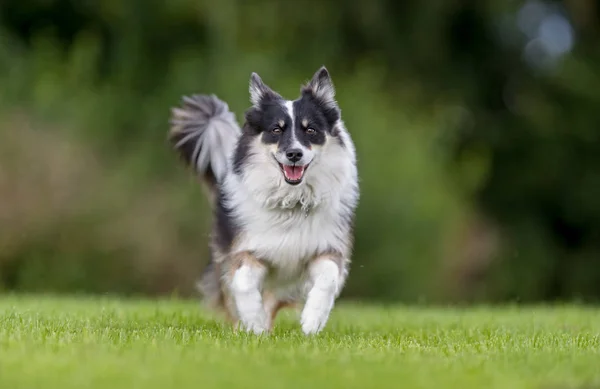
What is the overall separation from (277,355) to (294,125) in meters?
2.27

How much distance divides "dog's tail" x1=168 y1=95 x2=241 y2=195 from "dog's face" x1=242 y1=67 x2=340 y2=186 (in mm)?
838

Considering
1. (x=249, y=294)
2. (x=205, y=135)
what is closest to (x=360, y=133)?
(x=205, y=135)

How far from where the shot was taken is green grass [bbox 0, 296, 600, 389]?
4836 mm

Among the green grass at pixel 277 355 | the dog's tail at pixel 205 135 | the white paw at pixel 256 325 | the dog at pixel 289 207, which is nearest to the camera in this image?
the green grass at pixel 277 355

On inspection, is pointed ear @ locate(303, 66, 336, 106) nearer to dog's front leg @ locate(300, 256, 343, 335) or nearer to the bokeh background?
dog's front leg @ locate(300, 256, 343, 335)

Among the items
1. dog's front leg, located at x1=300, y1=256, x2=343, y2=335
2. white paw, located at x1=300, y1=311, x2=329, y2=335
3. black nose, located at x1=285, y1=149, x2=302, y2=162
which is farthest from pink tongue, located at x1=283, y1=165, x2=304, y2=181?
white paw, located at x1=300, y1=311, x2=329, y2=335

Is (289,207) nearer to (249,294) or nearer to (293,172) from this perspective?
(293,172)

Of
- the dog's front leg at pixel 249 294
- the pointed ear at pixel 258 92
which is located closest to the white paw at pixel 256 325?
the dog's front leg at pixel 249 294

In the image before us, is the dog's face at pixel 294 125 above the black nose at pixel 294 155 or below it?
above

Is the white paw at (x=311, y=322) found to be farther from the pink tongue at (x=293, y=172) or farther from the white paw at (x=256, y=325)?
the pink tongue at (x=293, y=172)

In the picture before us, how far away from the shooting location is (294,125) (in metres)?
7.49

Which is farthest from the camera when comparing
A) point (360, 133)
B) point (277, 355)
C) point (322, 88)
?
point (360, 133)

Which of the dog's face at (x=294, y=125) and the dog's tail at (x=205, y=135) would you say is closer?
the dog's face at (x=294, y=125)

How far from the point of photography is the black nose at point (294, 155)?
287 inches
